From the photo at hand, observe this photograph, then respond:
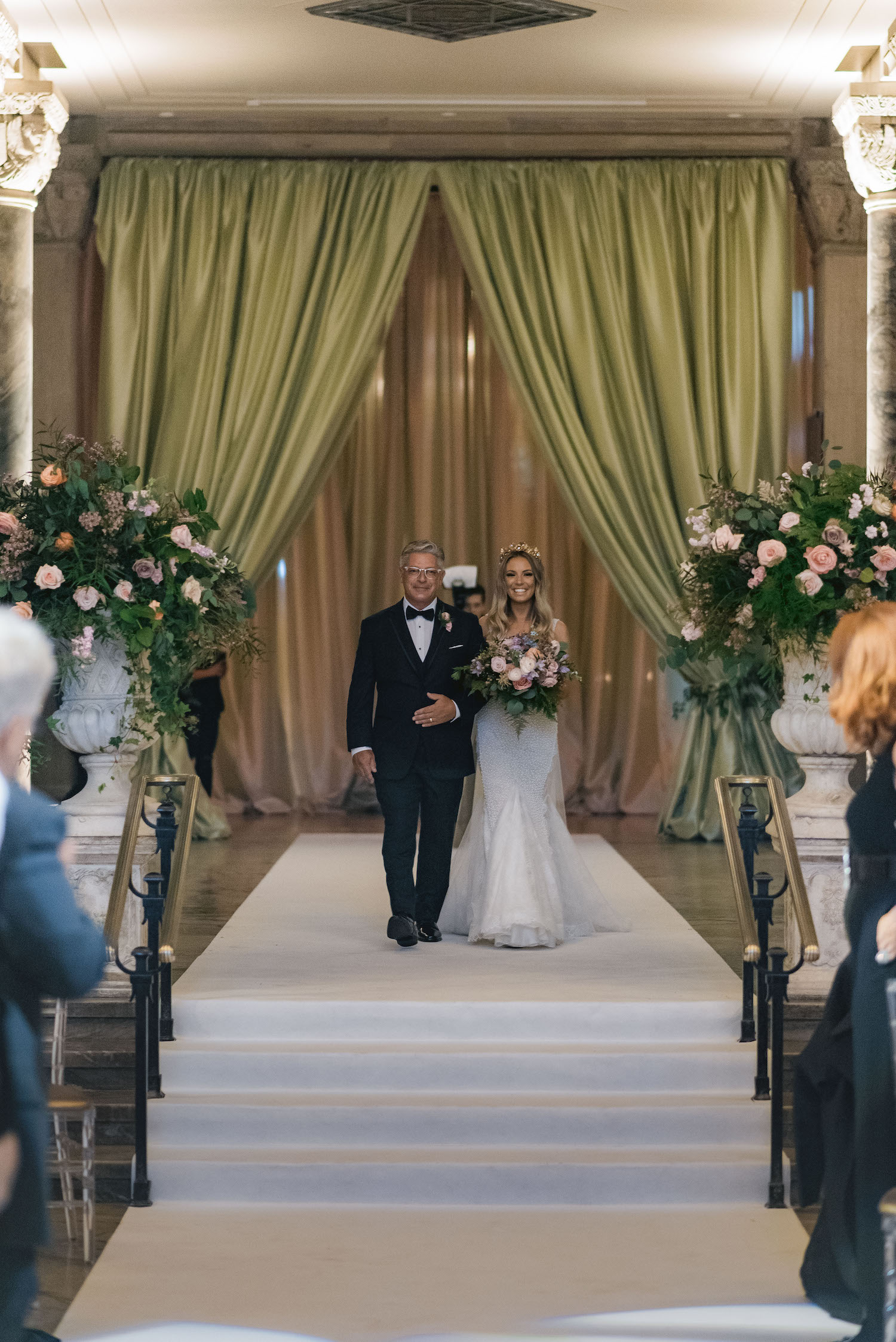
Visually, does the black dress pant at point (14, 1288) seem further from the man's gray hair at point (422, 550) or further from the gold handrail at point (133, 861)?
the man's gray hair at point (422, 550)

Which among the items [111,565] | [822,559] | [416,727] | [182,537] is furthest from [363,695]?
A: [822,559]

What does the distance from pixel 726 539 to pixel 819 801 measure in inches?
44.8

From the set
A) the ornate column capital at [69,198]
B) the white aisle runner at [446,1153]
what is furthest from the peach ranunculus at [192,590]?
the ornate column capital at [69,198]

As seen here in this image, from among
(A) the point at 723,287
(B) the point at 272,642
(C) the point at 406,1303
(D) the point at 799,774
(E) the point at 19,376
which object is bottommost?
(C) the point at 406,1303

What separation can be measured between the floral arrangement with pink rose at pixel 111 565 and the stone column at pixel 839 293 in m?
5.12

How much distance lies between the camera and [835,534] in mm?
5766

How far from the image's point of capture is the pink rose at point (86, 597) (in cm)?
568

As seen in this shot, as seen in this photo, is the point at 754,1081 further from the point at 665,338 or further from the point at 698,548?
the point at 665,338

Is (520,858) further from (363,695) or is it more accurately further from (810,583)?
(810,583)

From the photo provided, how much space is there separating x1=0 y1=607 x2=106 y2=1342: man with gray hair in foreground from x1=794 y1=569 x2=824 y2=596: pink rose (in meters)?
3.85

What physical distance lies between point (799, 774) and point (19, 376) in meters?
5.42

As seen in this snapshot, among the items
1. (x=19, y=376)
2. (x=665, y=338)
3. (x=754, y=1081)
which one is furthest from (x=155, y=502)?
(x=665, y=338)

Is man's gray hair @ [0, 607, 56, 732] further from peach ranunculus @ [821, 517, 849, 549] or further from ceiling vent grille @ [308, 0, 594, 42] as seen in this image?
ceiling vent grille @ [308, 0, 594, 42]

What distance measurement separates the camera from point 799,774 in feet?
32.5
